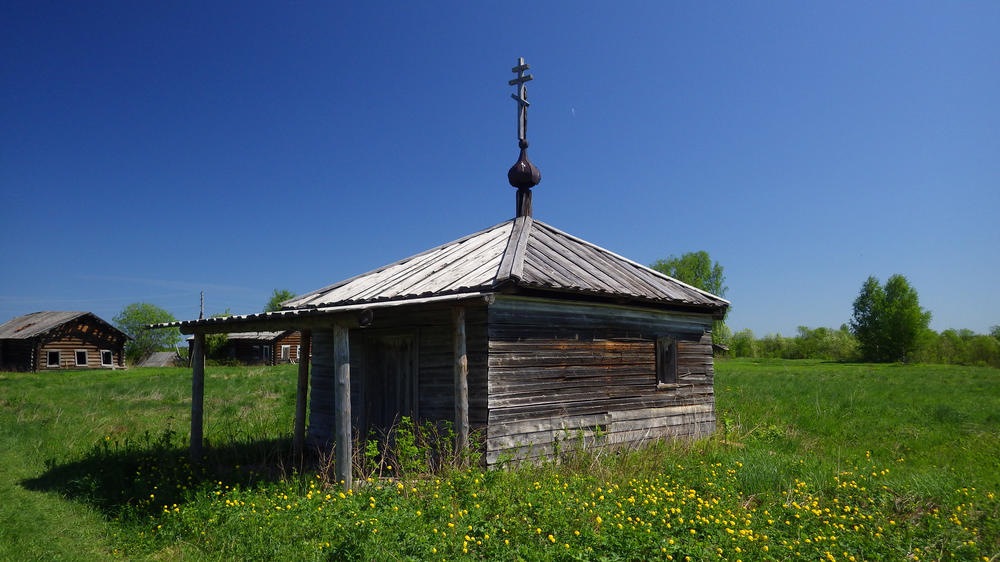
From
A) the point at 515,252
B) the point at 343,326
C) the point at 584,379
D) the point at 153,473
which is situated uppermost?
the point at 515,252

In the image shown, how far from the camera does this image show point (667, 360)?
38.5 feet

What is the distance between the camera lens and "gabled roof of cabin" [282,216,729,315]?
8.69m

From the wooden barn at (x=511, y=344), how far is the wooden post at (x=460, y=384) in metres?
0.02

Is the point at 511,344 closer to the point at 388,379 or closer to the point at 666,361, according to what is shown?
the point at 388,379

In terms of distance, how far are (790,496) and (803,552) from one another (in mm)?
2065

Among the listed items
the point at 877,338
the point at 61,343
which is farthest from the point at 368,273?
the point at 877,338

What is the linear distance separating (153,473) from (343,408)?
3.94m

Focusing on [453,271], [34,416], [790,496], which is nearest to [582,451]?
[790,496]

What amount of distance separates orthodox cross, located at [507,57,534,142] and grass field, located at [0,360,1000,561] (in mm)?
6991

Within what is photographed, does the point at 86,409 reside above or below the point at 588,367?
below

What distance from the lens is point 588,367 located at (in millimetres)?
9812

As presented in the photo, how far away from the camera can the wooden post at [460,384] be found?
804 centimetres

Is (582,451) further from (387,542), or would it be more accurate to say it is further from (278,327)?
(278,327)

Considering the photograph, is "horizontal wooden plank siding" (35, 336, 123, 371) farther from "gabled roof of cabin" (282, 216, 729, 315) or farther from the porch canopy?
the porch canopy
